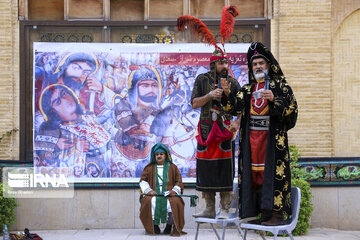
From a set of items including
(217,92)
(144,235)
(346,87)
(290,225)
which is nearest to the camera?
(290,225)

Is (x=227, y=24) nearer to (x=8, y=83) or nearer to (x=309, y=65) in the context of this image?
(x=309, y=65)

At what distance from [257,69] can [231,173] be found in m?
1.34

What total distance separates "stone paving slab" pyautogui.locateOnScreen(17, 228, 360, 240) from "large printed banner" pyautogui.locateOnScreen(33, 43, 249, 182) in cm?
89

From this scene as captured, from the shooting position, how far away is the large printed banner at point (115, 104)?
10078 mm

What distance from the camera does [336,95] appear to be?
33.7ft

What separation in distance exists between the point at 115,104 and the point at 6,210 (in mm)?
2405

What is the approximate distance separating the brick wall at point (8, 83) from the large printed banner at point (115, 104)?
39 centimetres

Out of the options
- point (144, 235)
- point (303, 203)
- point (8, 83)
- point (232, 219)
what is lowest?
point (144, 235)

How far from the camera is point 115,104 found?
10.1 metres

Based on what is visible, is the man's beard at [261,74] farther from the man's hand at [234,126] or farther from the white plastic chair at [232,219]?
the white plastic chair at [232,219]

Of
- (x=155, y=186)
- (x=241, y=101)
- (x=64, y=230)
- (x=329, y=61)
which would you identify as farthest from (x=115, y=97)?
(x=241, y=101)

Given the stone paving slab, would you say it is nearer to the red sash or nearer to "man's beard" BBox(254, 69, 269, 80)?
the red sash

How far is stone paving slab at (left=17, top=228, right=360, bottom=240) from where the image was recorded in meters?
9.04

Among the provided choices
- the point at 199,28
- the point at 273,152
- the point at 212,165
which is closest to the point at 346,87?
the point at 199,28
